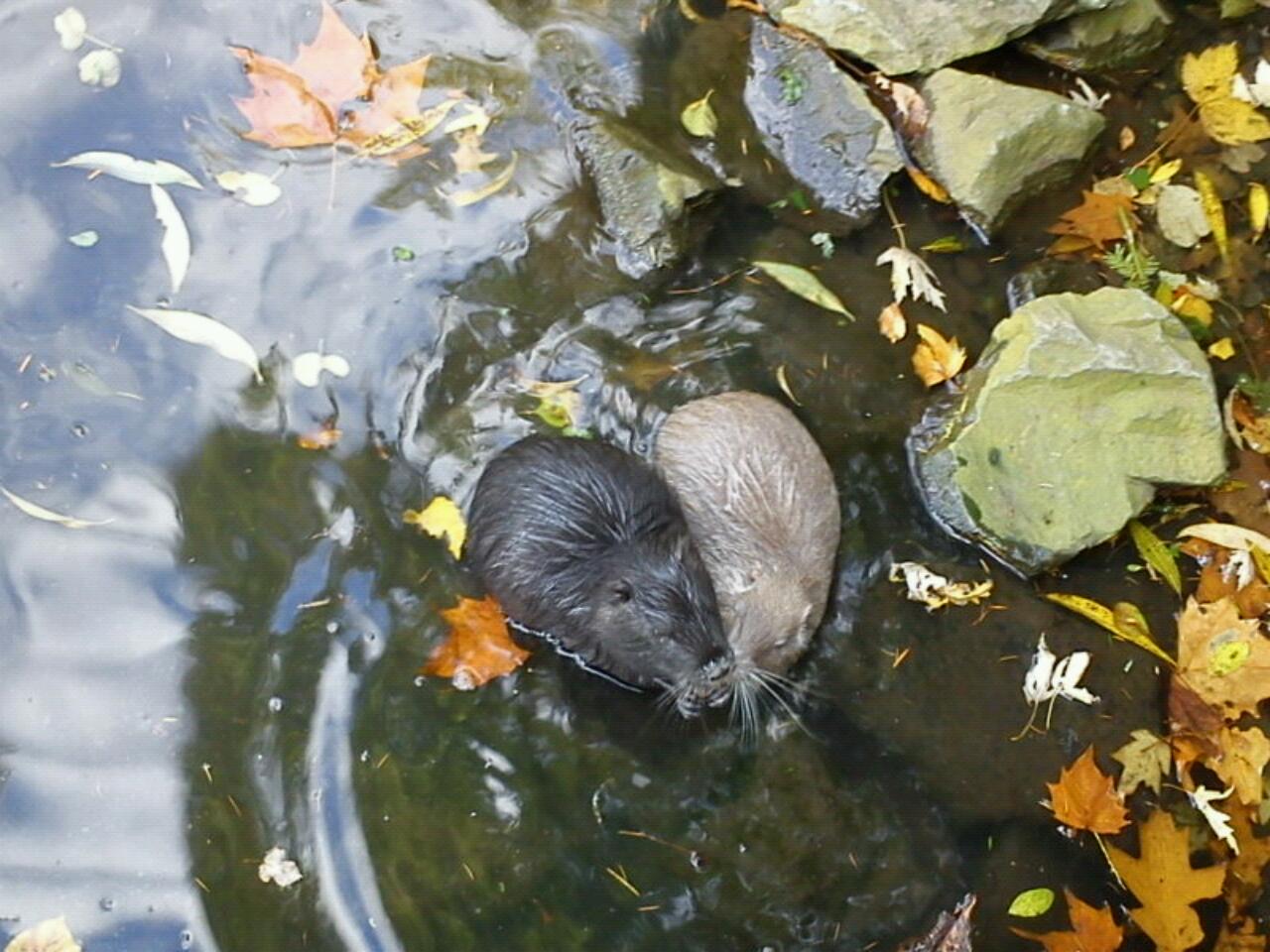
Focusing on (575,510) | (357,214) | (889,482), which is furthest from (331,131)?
(889,482)

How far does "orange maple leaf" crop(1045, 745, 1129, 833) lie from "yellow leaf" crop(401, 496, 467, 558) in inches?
83.9

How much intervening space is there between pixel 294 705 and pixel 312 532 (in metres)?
0.57

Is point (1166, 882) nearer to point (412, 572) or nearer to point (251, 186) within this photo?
point (412, 572)

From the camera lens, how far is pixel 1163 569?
429 cm

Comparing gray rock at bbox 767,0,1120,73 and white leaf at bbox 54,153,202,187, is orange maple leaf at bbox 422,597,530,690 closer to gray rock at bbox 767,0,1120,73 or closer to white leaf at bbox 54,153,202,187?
white leaf at bbox 54,153,202,187

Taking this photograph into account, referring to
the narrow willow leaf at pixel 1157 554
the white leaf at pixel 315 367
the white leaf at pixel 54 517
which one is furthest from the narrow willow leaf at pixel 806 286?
the white leaf at pixel 54 517

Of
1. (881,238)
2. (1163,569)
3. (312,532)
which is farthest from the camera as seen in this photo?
(881,238)

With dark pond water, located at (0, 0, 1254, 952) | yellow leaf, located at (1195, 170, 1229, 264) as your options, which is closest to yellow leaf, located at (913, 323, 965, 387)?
dark pond water, located at (0, 0, 1254, 952)

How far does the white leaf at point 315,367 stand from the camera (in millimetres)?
4180

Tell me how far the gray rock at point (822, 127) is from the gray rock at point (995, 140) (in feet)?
Result: 0.65

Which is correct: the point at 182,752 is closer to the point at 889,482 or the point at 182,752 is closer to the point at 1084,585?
the point at 889,482

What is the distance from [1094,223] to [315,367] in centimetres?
303

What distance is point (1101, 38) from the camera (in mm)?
4914

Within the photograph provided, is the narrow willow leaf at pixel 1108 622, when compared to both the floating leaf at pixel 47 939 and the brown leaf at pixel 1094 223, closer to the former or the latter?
the brown leaf at pixel 1094 223
